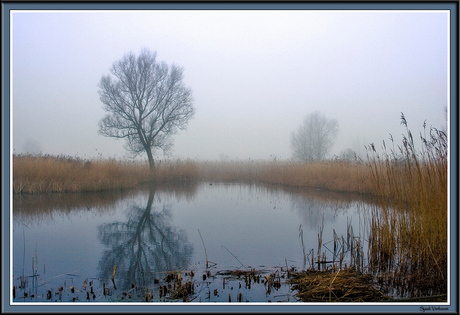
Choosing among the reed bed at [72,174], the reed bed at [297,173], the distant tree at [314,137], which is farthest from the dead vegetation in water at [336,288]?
the distant tree at [314,137]

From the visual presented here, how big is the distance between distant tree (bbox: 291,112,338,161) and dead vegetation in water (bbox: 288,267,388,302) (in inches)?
958

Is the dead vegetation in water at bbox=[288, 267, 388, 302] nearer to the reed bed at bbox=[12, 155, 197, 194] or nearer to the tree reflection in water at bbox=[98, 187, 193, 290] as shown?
the tree reflection in water at bbox=[98, 187, 193, 290]

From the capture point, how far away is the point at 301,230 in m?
5.75

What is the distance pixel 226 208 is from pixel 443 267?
5.51 metres

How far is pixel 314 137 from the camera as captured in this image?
28078 millimetres

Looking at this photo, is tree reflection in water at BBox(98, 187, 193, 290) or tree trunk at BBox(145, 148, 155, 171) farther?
tree trunk at BBox(145, 148, 155, 171)

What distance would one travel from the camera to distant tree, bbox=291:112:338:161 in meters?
27.6

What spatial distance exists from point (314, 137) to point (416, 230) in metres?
25.1

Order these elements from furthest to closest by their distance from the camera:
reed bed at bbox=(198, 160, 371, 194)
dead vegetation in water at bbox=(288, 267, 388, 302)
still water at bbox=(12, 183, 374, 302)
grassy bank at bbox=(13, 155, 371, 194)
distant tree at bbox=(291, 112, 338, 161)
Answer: distant tree at bbox=(291, 112, 338, 161) → reed bed at bbox=(198, 160, 371, 194) → grassy bank at bbox=(13, 155, 371, 194) → still water at bbox=(12, 183, 374, 302) → dead vegetation in water at bbox=(288, 267, 388, 302)

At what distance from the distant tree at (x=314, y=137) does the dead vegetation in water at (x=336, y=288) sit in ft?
79.8

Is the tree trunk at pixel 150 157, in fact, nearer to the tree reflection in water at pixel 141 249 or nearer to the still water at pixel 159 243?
the still water at pixel 159 243

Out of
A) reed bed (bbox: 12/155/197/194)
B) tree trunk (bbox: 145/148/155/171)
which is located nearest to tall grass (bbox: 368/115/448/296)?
reed bed (bbox: 12/155/197/194)

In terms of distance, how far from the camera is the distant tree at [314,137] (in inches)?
1086

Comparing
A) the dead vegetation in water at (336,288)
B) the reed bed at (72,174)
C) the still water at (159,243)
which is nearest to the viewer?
the dead vegetation in water at (336,288)
